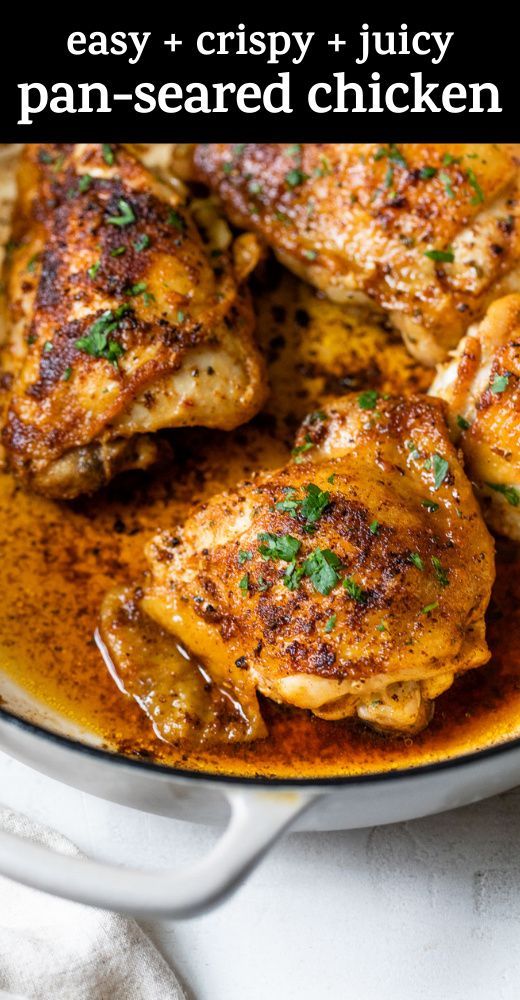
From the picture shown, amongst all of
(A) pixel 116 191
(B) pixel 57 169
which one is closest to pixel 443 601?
(A) pixel 116 191

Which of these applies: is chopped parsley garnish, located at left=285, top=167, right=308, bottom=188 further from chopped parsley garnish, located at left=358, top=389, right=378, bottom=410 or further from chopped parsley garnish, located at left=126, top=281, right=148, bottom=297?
chopped parsley garnish, located at left=358, top=389, right=378, bottom=410

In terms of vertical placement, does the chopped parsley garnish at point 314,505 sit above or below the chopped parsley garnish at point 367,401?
below

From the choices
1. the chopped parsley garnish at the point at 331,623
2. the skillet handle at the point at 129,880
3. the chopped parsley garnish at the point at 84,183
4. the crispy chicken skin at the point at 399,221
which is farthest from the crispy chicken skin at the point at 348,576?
the chopped parsley garnish at the point at 84,183

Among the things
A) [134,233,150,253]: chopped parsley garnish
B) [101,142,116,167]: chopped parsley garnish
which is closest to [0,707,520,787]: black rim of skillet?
[134,233,150,253]: chopped parsley garnish

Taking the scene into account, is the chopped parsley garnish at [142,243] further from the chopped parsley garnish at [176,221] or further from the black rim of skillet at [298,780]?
the black rim of skillet at [298,780]

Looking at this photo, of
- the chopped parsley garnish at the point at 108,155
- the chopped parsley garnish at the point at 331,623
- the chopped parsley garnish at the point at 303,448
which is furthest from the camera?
the chopped parsley garnish at the point at 108,155

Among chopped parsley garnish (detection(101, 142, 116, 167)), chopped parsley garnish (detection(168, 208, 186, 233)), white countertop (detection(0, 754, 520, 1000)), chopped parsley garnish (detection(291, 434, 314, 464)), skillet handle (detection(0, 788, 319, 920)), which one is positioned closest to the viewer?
skillet handle (detection(0, 788, 319, 920))

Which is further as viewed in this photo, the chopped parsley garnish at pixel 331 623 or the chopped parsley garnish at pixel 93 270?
the chopped parsley garnish at pixel 93 270
